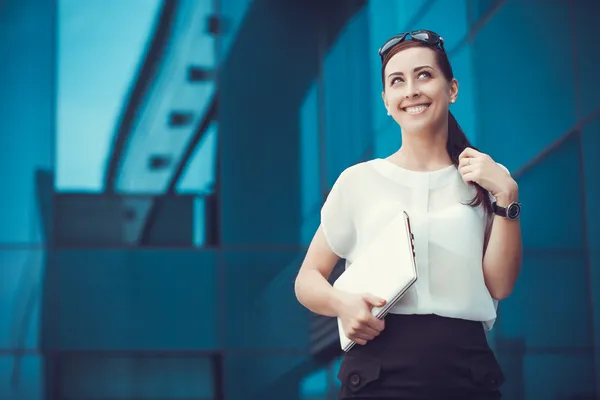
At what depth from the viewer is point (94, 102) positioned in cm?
1130

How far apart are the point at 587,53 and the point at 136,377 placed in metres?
5.70

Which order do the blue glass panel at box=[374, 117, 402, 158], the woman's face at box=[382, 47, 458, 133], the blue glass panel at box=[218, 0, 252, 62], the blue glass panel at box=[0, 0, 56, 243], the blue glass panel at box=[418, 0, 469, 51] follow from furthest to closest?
the blue glass panel at box=[218, 0, 252, 62]
the blue glass panel at box=[0, 0, 56, 243]
the blue glass panel at box=[374, 117, 402, 158]
the blue glass panel at box=[418, 0, 469, 51]
the woman's face at box=[382, 47, 458, 133]

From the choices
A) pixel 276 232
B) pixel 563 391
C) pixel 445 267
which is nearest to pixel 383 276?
pixel 445 267

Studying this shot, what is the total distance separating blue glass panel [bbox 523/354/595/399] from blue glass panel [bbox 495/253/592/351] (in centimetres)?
9

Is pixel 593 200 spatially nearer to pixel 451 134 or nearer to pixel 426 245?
pixel 451 134

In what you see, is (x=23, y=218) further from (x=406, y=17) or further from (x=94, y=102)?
(x=406, y=17)

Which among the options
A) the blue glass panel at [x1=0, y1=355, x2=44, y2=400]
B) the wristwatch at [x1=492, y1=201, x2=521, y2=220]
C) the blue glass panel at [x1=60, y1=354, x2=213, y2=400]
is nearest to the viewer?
the wristwatch at [x1=492, y1=201, x2=521, y2=220]

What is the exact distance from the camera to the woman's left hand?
8.38 feet

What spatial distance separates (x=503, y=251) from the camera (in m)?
2.58

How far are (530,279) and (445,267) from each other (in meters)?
6.30

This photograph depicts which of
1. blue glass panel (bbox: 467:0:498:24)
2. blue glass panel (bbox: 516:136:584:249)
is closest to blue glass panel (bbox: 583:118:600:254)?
blue glass panel (bbox: 516:136:584:249)

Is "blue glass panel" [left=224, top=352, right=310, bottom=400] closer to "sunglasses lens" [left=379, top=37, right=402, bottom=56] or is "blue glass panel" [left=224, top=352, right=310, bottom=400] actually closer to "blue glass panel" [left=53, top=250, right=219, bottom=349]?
"blue glass panel" [left=53, top=250, right=219, bottom=349]

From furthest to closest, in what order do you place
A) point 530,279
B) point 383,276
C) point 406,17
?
point 406,17
point 530,279
point 383,276

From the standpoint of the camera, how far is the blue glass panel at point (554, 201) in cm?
783
